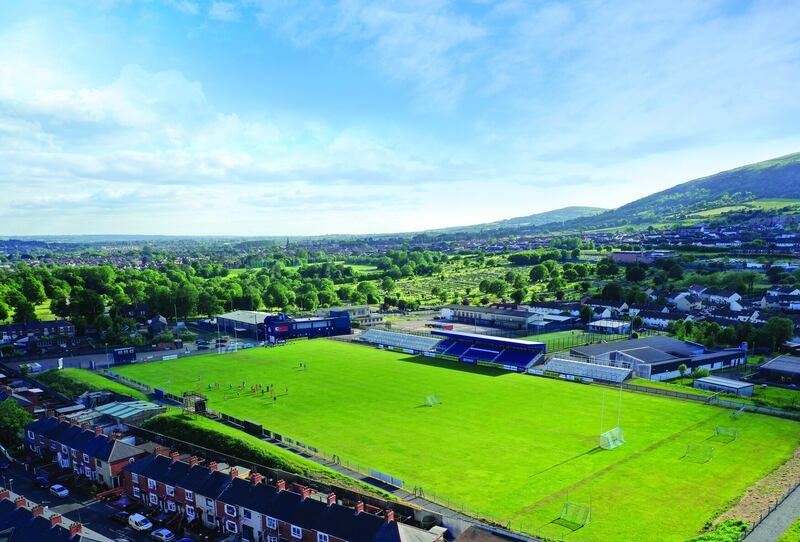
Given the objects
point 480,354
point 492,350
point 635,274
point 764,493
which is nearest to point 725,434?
point 764,493

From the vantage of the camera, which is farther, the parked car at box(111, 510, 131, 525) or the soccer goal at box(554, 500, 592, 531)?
the parked car at box(111, 510, 131, 525)

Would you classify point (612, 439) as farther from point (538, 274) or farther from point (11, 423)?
point (538, 274)

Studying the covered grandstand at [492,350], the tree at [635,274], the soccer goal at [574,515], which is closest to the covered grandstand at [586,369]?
the covered grandstand at [492,350]

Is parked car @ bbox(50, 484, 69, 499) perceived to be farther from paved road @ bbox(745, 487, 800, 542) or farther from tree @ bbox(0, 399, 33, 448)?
paved road @ bbox(745, 487, 800, 542)

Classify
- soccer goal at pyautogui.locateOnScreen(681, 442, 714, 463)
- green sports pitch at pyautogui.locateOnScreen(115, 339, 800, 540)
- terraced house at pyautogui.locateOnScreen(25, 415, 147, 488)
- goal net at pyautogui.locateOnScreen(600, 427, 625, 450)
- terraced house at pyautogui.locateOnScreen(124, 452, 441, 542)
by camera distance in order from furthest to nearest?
goal net at pyautogui.locateOnScreen(600, 427, 625, 450)
soccer goal at pyautogui.locateOnScreen(681, 442, 714, 463)
terraced house at pyautogui.locateOnScreen(25, 415, 147, 488)
green sports pitch at pyautogui.locateOnScreen(115, 339, 800, 540)
terraced house at pyautogui.locateOnScreen(124, 452, 441, 542)

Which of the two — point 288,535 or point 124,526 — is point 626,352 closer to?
point 288,535

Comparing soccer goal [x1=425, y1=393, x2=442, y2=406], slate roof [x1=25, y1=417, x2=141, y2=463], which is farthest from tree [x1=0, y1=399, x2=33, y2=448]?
soccer goal [x1=425, y1=393, x2=442, y2=406]
